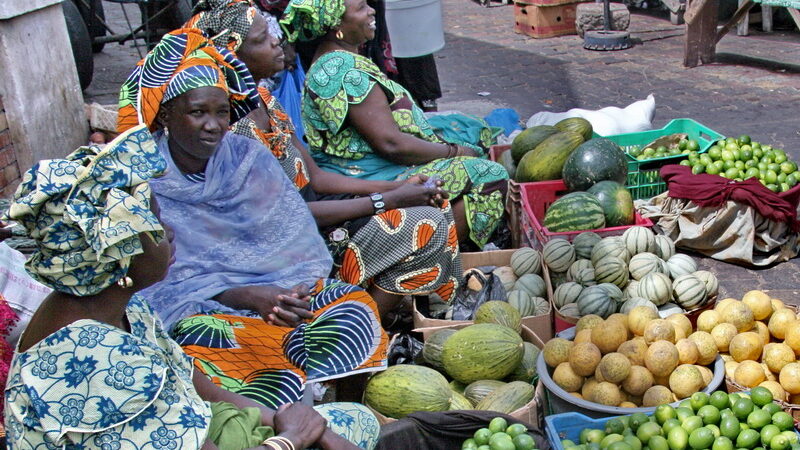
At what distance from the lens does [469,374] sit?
3.49 meters

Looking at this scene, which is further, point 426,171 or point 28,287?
point 426,171

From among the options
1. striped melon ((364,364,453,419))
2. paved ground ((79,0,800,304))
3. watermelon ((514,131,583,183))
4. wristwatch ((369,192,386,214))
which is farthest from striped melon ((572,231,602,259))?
paved ground ((79,0,800,304))

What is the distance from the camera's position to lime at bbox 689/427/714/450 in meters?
2.75

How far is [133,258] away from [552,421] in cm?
165

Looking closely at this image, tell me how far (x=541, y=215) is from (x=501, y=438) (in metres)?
2.60

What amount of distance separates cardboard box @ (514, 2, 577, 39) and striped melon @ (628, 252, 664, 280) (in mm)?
8474

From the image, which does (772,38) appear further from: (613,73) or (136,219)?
(136,219)

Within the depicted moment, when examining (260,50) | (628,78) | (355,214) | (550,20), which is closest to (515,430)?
(355,214)

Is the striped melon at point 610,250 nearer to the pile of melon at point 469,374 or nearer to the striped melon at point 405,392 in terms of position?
the pile of melon at point 469,374

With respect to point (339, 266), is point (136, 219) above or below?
above

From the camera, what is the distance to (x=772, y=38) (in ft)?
35.4

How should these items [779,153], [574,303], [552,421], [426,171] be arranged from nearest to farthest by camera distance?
[552,421]
[574,303]
[426,171]
[779,153]

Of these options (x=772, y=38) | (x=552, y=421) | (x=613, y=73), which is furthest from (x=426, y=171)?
(x=772, y=38)

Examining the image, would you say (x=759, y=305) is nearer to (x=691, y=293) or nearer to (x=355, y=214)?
(x=691, y=293)
